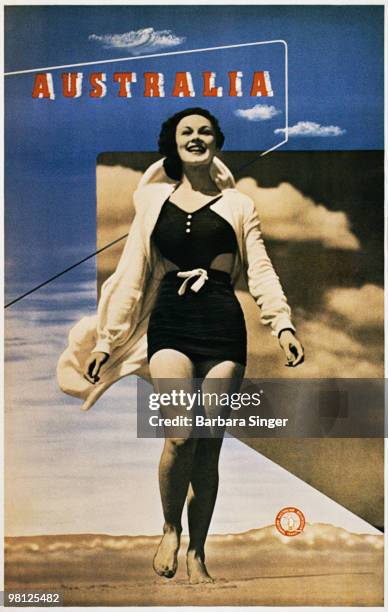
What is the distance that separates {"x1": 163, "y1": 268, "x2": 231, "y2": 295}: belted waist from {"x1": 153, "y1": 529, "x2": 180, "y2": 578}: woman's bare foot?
1047 mm

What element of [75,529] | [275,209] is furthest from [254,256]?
[75,529]

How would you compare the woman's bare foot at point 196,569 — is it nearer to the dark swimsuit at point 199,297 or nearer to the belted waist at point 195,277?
the dark swimsuit at point 199,297

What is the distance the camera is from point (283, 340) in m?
3.59

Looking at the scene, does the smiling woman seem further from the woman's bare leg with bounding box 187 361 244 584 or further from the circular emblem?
the circular emblem

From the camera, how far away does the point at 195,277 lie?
358cm

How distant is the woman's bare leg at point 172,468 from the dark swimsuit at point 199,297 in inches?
2.4

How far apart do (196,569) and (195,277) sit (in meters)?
1.25

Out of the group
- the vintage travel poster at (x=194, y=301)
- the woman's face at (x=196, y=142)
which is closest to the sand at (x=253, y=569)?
the vintage travel poster at (x=194, y=301)

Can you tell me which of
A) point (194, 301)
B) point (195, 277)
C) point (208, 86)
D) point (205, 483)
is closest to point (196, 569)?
point (205, 483)

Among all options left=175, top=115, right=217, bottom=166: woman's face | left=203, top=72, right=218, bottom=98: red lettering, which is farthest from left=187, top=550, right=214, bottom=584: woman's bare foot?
left=203, top=72, right=218, bottom=98: red lettering

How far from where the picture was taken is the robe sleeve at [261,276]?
3.60 m

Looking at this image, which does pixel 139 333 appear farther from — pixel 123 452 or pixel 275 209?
pixel 275 209

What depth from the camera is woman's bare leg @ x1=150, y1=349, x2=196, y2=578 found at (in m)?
3.57

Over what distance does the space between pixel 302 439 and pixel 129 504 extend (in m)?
0.80
